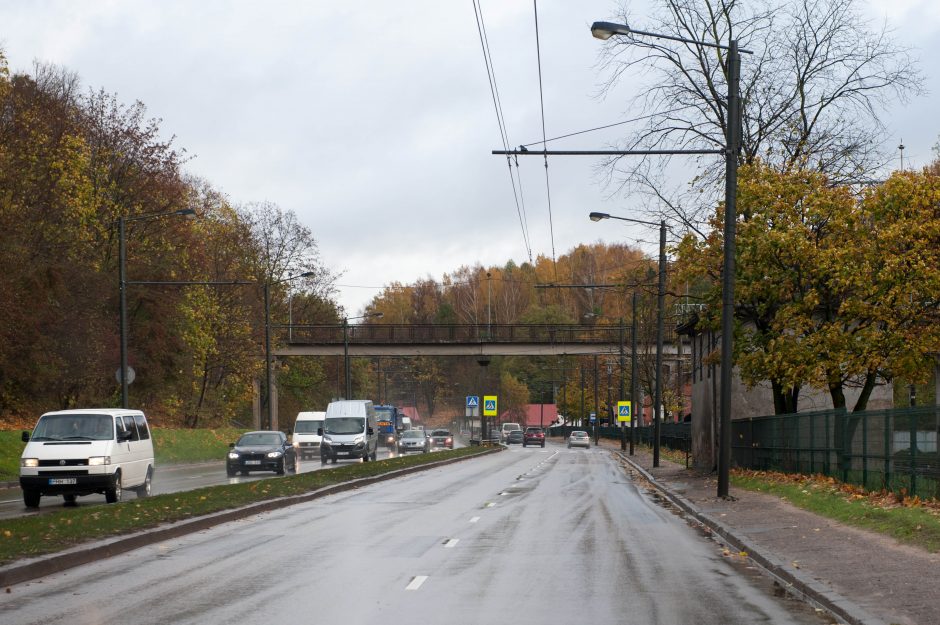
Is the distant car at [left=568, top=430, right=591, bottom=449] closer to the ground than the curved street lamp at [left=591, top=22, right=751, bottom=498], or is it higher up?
closer to the ground

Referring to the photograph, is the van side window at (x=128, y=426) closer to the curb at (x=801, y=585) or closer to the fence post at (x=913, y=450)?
the curb at (x=801, y=585)

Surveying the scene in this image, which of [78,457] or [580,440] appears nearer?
[78,457]

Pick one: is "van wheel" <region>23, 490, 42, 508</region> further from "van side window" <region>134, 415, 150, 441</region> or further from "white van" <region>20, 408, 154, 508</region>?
"van side window" <region>134, 415, 150, 441</region>

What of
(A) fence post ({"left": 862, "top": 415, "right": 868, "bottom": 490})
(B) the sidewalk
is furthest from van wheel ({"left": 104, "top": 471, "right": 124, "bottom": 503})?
(A) fence post ({"left": 862, "top": 415, "right": 868, "bottom": 490})

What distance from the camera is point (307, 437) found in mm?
62531

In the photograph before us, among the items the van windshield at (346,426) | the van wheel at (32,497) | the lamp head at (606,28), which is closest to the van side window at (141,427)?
the van wheel at (32,497)

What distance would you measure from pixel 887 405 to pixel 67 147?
3364 cm

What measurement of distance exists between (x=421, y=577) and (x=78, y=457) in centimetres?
1382

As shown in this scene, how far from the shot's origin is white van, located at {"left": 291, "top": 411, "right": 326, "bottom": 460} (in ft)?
205

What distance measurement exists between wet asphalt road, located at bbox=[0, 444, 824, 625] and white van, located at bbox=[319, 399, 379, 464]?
2886cm

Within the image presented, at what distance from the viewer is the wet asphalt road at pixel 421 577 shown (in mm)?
10586

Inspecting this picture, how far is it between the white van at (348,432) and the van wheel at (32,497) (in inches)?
1003

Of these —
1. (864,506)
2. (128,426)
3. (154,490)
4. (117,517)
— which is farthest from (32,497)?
(864,506)

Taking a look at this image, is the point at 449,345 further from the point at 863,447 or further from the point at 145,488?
the point at 863,447
